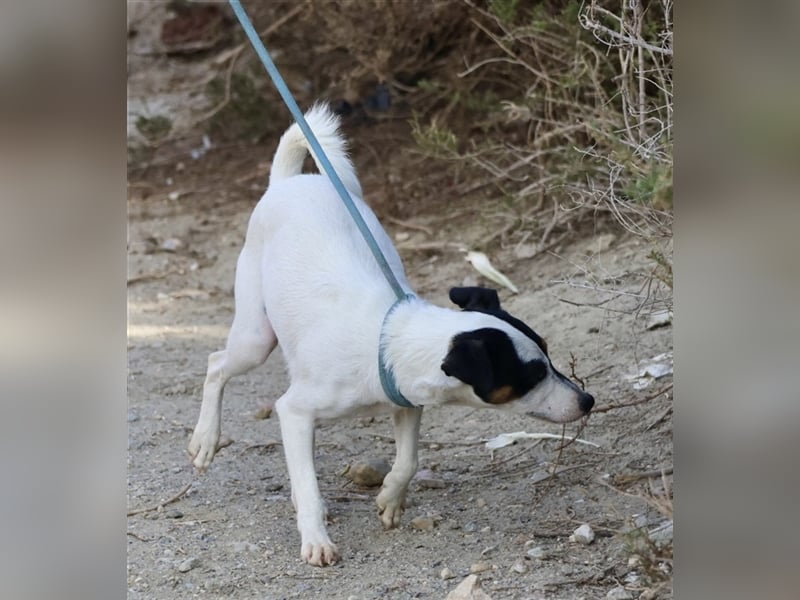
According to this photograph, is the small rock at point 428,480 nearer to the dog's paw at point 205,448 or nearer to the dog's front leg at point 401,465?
the dog's front leg at point 401,465

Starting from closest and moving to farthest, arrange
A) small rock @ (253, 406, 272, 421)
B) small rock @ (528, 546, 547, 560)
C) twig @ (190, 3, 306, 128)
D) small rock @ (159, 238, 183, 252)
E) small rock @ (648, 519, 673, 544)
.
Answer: small rock @ (648, 519, 673, 544) → small rock @ (528, 546, 547, 560) → small rock @ (253, 406, 272, 421) → small rock @ (159, 238, 183, 252) → twig @ (190, 3, 306, 128)

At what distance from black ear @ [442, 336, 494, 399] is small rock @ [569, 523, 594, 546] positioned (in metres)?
0.79

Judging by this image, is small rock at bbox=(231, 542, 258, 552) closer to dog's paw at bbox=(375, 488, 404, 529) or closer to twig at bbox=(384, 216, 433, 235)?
dog's paw at bbox=(375, 488, 404, 529)

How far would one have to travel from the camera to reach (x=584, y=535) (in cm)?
387

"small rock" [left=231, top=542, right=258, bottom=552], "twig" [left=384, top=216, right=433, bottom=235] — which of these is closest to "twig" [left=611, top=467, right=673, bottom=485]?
"small rock" [left=231, top=542, right=258, bottom=552]

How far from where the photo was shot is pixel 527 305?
6164 millimetres

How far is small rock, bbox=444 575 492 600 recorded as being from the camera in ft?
Answer: 10.9

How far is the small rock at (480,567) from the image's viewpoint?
3736 millimetres

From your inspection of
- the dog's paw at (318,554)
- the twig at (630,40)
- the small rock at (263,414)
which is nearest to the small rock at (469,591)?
the dog's paw at (318,554)
